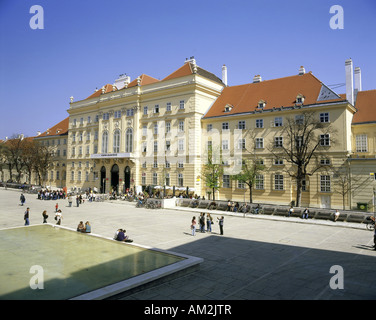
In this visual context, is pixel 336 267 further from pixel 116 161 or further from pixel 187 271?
pixel 116 161

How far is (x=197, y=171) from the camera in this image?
149 feet

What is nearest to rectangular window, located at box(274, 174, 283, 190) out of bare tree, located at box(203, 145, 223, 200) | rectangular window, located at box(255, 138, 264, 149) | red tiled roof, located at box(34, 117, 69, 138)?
rectangular window, located at box(255, 138, 264, 149)

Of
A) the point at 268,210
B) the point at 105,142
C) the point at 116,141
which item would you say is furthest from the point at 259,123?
the point at 105,142

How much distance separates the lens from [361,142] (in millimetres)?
36531

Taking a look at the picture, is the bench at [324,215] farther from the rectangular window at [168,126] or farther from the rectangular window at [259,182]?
the rectangular window at [168,126]

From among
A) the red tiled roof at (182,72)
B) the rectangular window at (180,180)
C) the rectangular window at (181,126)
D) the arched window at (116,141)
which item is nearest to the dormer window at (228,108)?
the rectangular window at (181,126)

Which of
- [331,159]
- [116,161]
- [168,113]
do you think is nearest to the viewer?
[331,159]

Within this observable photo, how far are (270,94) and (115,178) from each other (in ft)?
102

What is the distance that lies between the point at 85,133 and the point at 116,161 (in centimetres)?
1350

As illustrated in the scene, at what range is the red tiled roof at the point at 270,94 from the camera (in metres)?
39.0

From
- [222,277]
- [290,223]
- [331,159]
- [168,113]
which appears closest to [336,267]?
[222,277]

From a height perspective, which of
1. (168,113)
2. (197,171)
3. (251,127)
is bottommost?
(197,171)

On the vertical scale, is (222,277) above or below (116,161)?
below

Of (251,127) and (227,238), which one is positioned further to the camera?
(251,127)
